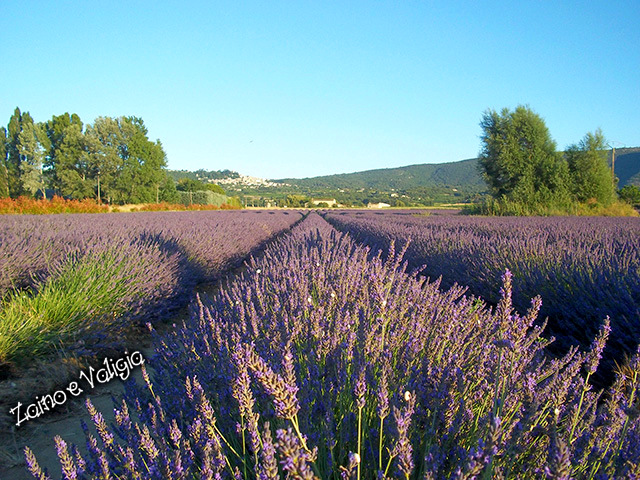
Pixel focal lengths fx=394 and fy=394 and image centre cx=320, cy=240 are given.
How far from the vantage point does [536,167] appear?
20328mm

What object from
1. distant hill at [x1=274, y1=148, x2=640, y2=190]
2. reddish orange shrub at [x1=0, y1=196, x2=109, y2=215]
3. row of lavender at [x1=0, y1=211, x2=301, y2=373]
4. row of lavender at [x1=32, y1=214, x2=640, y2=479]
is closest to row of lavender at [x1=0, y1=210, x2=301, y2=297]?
row of lavender at [x1=0, y1=211, x2=301, y2=373]

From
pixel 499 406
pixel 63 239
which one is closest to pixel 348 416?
pixel 499 406

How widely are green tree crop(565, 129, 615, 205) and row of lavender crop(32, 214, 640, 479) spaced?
860 inches

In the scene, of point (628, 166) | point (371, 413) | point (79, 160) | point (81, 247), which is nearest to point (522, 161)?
point (81, 247)

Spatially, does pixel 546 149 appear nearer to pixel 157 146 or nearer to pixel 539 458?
pixel 539 458

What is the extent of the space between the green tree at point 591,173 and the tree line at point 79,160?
122ft

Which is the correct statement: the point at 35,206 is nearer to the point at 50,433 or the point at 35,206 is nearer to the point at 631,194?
the point at 50,433

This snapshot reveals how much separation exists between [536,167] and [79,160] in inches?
1541

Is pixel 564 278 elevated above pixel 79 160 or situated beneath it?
situated beneath

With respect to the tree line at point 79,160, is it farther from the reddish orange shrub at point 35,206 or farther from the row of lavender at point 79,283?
the row of lavender at point 79,283

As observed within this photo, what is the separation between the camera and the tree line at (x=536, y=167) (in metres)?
19.4

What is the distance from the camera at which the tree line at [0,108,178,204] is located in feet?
122

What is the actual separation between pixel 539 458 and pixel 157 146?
4694 cm

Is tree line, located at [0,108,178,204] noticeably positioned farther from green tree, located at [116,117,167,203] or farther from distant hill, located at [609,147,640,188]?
distant hill, located at [609,147,640,188]
